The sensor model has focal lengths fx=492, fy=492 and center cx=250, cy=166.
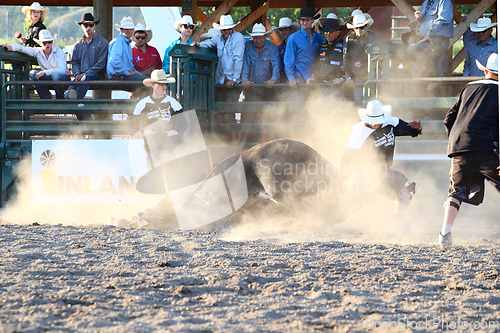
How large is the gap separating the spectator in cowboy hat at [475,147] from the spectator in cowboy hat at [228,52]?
13.5 ft

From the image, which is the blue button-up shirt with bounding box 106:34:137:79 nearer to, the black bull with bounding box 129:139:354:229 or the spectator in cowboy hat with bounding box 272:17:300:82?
the spectator in cowboy hat with bounding box 272:17:300:82

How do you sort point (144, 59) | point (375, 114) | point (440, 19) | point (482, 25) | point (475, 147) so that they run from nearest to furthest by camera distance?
point (475, 147) < point (375, 114) < point (440, 19) < point (482, 25) < point (144, 59)

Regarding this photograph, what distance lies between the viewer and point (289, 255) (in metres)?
4.17

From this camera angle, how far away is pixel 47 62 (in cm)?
865

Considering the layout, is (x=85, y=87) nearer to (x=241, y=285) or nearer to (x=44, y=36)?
(x=44, y=36)

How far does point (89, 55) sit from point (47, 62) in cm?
82

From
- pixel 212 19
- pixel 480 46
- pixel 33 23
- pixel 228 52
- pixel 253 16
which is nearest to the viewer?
pixel 480 46

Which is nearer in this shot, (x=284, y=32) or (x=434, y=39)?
(x=434, y=39)

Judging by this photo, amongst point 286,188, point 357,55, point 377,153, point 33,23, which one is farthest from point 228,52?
point 33,23

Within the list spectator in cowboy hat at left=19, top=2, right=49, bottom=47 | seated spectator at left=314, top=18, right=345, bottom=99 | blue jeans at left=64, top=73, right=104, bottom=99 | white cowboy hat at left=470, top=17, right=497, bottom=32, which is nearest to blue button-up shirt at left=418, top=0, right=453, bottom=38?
white cowboy hat at left=470, top=17, right=497, bottom=32

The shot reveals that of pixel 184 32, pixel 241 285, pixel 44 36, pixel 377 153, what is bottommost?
pixel 241 285

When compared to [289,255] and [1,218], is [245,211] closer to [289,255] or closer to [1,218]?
[289,255]

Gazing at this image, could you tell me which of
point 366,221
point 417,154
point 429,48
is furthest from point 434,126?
point 366,221

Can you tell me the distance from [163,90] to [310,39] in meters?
2.66
